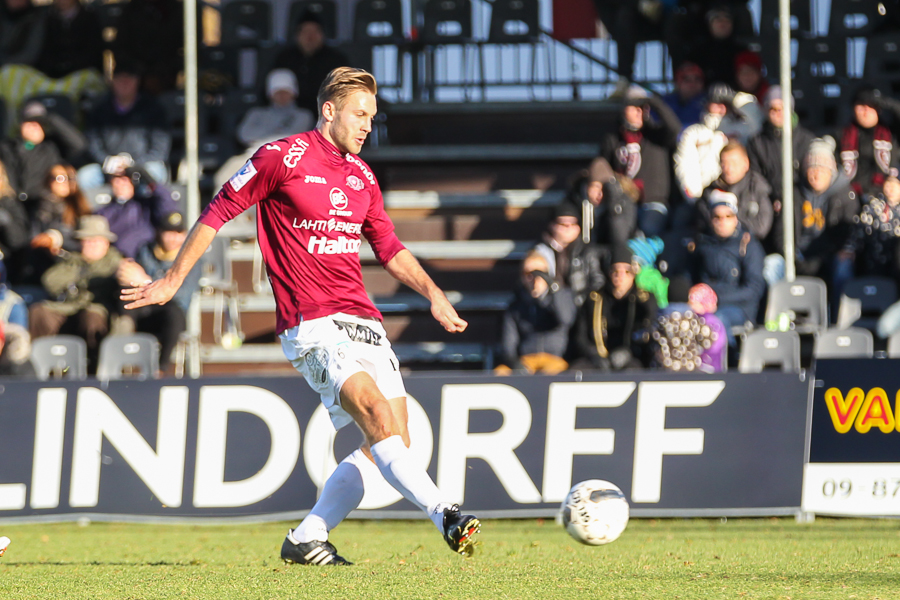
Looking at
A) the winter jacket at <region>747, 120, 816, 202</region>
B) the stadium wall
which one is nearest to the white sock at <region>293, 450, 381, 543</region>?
the stadium wall

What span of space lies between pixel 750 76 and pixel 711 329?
189 inches

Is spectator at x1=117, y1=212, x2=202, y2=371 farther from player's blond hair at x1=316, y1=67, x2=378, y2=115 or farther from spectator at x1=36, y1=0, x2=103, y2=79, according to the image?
player's blond hair at x1=316, y1=67, x2=378, y2=115

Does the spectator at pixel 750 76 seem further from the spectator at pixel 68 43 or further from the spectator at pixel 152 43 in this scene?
the spectator at pixel 68 43

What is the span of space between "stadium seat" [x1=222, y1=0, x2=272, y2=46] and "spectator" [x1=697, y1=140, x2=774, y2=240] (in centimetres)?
742

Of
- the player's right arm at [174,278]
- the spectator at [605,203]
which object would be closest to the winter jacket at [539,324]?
the spectator at [605,203]

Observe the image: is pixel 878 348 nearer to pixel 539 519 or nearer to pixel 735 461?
pixel 735 461

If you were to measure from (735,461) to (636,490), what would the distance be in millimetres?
758

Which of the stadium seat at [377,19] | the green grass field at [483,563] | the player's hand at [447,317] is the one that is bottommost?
the green grass field at [483,563]

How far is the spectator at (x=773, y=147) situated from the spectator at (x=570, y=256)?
205 centimetres

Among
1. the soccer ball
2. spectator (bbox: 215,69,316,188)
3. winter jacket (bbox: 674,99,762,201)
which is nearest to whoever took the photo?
the soccer ball

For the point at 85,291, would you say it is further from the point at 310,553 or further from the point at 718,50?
the point at 718,50

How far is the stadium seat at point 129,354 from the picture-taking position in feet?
37.7

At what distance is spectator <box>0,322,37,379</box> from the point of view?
36.8 ft

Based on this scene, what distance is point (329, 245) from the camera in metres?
5.73
